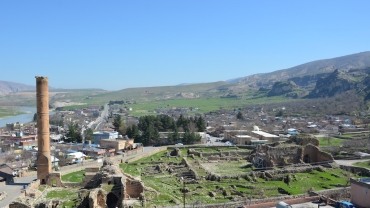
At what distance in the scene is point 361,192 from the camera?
1842 cm

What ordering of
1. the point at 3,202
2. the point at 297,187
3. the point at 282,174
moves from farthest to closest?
the point at 282,174 → the point at 297,187 → the point at 3,202

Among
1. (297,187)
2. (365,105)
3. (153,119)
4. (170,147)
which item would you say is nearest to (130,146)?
(170,147)

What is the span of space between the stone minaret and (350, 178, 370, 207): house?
90.9 feet

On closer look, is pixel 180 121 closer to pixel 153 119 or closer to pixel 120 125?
pixel 153 119

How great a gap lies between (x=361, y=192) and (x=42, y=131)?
29.6 metres

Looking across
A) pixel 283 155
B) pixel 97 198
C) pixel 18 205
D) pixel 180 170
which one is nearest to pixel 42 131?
pixel 97 198

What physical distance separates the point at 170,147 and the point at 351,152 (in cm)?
2806

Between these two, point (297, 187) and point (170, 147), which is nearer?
point (297, 187)

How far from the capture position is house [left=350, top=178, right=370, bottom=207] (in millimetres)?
18016

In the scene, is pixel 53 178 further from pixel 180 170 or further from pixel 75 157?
pixel 75 157

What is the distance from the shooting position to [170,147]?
2219 inches

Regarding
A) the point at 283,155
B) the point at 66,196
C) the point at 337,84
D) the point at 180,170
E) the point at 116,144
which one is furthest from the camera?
the point at 337,84

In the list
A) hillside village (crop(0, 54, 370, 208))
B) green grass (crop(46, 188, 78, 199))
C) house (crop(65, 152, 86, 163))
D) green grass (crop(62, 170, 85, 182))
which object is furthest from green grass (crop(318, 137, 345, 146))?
green grass (crop(46, 188, 78, 199))

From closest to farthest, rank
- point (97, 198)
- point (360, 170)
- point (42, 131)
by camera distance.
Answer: point (97, 198) → point (42, 131) → point (360, 170)
